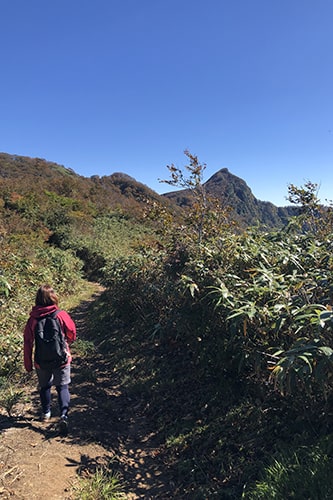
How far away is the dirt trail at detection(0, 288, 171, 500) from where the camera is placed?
8.77ft

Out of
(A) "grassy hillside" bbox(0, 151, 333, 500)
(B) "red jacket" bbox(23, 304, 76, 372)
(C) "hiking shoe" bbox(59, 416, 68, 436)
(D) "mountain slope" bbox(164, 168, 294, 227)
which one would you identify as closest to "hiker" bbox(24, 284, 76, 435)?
(B) "red jacket" bbox(23, 304, 76, 372)

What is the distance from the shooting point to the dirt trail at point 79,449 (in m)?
2.67

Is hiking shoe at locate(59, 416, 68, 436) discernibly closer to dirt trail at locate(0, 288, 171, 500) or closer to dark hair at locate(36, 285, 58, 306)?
dirt trail at locate(0, 288, 171, 500)

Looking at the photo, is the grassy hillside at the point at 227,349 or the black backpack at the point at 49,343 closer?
the grassy hillside at the point at 227,349

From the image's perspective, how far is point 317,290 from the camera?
8.93ft

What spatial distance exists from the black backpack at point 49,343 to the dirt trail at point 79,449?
28.9 inches

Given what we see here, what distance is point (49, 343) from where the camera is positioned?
3461 mm

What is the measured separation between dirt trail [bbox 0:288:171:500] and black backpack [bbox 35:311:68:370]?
0.73 m

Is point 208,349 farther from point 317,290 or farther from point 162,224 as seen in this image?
point 162,224

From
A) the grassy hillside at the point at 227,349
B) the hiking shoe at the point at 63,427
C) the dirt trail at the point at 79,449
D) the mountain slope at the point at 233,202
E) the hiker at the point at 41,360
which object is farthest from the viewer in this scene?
the mountain slope at the point at 233,202

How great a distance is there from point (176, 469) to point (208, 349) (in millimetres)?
1327

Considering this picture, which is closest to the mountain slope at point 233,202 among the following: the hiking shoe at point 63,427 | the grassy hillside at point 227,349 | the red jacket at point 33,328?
the grassy hillside at point 227,349

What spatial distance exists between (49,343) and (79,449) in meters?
1.14

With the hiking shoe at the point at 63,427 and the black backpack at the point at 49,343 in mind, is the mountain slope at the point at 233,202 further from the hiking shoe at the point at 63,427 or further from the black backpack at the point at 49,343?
the hiking shoe at the point at 63,427
